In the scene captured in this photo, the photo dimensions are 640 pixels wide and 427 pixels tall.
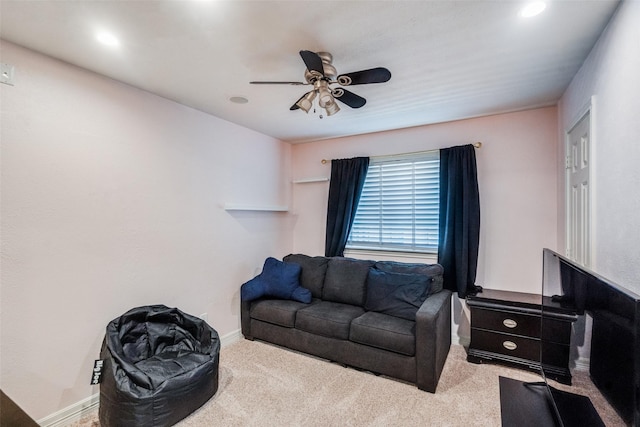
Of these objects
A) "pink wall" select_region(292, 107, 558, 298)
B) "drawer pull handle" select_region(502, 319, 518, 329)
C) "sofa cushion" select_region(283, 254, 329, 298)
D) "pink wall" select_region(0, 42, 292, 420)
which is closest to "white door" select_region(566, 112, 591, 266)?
"pink wall" select_region(292, 107, 558, 298)

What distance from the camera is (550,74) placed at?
7.36ft

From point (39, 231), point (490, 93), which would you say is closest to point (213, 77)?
point (39, 231)

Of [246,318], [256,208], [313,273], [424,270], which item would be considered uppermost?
[256,208]

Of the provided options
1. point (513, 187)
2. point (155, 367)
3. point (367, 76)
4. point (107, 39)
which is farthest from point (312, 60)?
point (513, 187)

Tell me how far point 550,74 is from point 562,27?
668mm

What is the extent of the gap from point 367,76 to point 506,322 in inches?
97.1

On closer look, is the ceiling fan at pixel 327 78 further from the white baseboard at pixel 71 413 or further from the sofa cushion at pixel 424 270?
the white baseboard at pixel 71 413

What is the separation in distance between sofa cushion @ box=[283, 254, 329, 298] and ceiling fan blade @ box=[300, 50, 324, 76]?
229cm

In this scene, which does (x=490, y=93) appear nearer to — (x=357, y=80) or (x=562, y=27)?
(x=562, y=27)

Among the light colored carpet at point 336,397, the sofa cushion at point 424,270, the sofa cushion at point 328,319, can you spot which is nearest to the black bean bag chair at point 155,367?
the light colored carpet at point 336,397

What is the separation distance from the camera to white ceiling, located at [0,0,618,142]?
1547mm

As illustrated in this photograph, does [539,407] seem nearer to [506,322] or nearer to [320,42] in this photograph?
[506,322]

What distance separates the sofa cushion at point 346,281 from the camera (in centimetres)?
321

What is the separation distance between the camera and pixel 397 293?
288 cm
